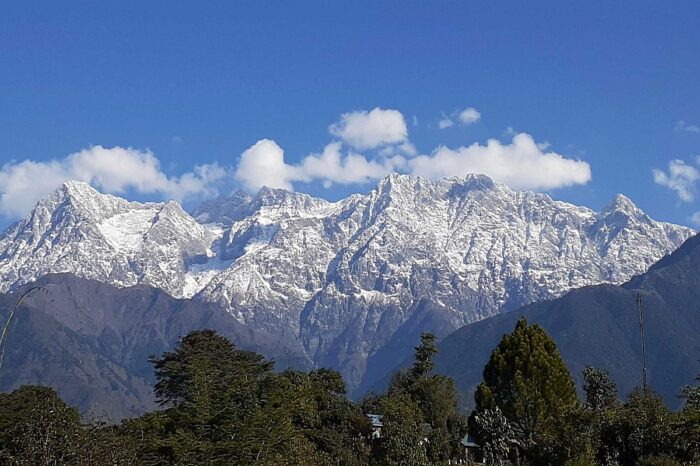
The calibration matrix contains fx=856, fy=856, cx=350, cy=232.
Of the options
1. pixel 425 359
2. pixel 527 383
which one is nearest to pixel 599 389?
pixel 527 383

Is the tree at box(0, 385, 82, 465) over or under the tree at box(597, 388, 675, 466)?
under

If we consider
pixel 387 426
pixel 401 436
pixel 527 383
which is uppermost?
pixel 527 383

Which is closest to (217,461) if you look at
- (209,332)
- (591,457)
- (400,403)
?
(591,457)

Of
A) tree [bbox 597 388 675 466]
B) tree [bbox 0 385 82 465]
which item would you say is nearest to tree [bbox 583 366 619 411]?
tree [bbox 597 388 675 466]

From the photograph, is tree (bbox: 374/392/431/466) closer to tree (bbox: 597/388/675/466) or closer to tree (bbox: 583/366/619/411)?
tree (bbox: 597/388/675/466)

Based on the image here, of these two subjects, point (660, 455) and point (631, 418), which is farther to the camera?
point (631, 418)

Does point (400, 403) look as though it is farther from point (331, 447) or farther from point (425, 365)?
point (425, 365)

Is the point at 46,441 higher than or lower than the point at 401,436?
lower

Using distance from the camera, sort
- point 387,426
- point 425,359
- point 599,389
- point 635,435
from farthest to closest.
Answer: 1. point 425,359
2. point 599,389
3. point 387,426
4. point 635,435

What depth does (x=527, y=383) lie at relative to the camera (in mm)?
71625

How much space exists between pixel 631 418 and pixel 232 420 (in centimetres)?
2638

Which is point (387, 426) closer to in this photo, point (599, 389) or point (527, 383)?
point (527, 383)

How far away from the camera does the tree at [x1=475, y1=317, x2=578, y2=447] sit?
70250 mm

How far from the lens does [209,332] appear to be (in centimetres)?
13588
